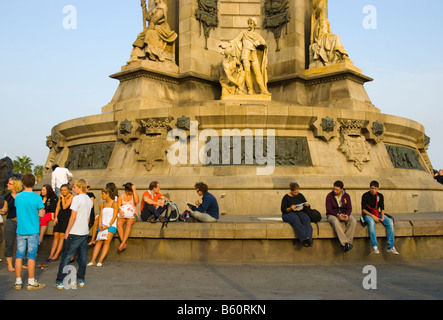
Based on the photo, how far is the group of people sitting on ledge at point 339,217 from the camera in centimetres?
888

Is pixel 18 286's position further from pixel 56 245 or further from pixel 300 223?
pixel 300 223

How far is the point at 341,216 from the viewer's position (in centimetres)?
905

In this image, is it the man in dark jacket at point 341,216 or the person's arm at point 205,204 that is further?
the person's arm at point 205,204

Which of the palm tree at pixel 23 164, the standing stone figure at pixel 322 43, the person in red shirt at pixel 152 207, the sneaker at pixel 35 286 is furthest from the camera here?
the palm tree at pixel 23 164

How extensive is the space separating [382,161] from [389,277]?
25.2ft

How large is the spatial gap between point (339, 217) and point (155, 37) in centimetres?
1183

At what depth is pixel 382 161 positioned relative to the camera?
1465cm

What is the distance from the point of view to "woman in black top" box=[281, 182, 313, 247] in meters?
8.81

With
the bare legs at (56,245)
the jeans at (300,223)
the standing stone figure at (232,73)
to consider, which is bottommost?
the bare legs at (56,245)

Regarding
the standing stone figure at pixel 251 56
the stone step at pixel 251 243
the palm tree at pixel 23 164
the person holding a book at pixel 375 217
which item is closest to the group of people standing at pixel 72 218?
the stone step at pixel 251 243

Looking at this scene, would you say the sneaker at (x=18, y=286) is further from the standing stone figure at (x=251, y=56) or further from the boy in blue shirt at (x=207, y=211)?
the standing stone figure at (x=251, y=56)

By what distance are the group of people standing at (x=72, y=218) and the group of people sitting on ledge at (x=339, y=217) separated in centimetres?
162

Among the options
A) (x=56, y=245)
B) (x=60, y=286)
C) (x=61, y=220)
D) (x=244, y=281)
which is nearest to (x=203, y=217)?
(x=244, y=281)

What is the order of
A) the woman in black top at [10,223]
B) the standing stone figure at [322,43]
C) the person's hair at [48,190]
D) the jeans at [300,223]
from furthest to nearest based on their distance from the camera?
the standing stone figure at [322,43] → the person's hair at [48,190] → the jeans at [300,223] → the woman in black top at [10,223]
